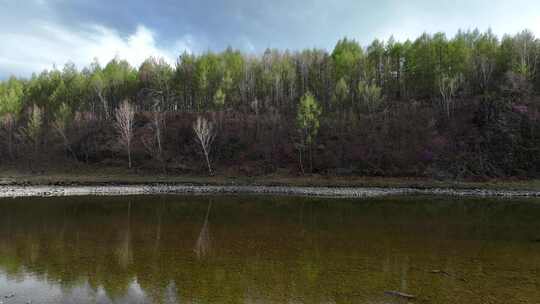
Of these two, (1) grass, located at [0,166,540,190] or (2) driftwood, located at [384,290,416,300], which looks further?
(1) grass, located at [0,166,540,190]

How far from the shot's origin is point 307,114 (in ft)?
180

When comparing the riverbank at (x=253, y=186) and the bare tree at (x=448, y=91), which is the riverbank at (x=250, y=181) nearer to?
the riverbank at (x=253, y=186)

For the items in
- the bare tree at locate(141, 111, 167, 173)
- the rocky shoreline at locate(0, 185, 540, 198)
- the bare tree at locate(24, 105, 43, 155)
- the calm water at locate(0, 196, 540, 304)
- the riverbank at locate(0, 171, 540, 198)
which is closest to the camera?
the calm water at locate(0, 196, 540, 304)

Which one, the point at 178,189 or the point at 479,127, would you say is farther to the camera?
the point at 479,127

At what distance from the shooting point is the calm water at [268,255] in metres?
11.6

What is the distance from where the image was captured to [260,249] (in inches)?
683

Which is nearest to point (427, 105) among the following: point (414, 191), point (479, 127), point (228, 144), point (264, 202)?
point (479, 127)

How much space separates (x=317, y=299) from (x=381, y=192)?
33.1 metres

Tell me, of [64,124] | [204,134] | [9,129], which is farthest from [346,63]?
[9,129]

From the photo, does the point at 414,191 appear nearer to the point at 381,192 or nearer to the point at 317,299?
the point at 381,192

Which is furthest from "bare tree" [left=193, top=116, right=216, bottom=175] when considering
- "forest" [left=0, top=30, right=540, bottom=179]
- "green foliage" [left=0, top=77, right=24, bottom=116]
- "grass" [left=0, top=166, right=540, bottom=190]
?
"green foliage" [left=0, top=77, right=24, bottom=116]

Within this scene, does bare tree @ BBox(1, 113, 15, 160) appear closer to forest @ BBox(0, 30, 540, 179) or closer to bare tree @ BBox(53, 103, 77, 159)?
forest @ BBox(0, 30, 540, 179)

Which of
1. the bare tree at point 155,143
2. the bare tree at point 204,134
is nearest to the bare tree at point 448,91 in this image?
the bare tree at point 204,134

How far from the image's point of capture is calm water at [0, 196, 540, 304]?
11562 millimetres
